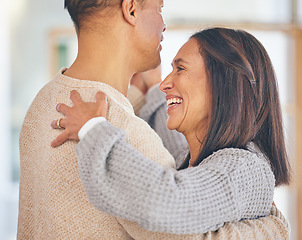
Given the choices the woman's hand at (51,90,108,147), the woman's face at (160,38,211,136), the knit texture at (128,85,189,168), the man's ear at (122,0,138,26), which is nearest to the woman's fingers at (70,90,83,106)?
the woman's hand at (51,90,108,147)

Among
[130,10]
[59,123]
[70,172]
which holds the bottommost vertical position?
[70,172]

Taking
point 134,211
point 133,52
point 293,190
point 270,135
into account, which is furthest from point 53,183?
point 293,190

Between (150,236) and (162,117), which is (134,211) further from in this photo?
(162,117)

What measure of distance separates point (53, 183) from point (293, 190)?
381 centimetres

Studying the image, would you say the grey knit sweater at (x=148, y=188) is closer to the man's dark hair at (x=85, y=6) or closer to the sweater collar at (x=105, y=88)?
the sweater collar at (x=105, y=88)

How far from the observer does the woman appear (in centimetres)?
93

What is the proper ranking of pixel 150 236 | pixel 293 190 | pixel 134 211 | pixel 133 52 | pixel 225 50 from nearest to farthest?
1. pixel 134 211
2. pixel 150 236
3. pixel 133 52
4. pixel 225 50
5. pixel 293 190

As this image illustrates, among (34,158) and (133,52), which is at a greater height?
(133,52)

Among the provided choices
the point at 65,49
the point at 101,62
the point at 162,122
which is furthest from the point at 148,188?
the point at 65,49

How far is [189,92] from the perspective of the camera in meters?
1.33

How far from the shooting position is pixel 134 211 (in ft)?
3.01

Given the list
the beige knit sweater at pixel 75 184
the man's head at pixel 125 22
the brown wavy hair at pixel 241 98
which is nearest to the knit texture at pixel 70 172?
the beige knit sweater at pixel 75 184

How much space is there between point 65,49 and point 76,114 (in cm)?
334

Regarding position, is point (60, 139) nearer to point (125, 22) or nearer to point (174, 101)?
point (125, 22)
